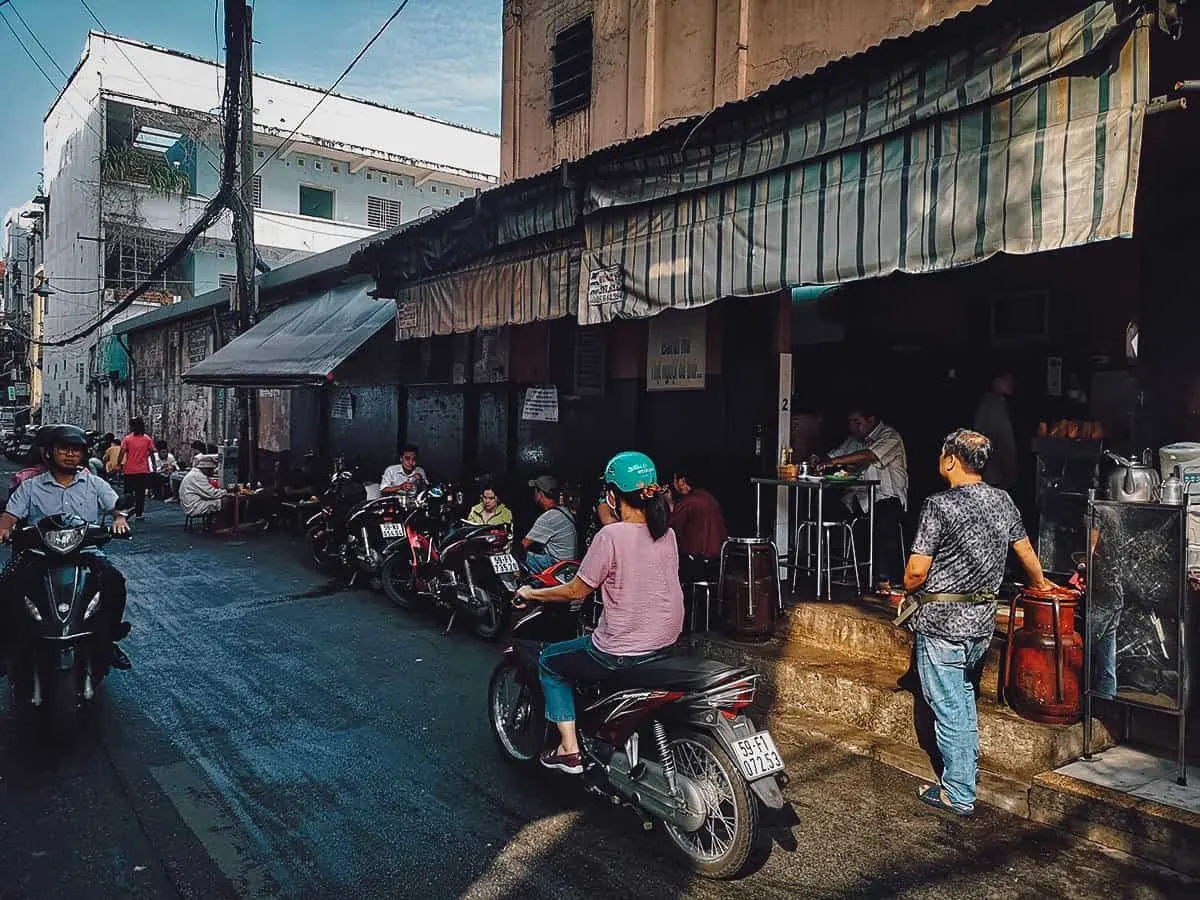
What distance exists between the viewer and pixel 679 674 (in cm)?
390

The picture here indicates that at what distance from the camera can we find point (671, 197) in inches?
260

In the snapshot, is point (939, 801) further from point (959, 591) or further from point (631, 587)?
point (631, 587)

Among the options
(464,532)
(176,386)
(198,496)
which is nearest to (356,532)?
(464,532)

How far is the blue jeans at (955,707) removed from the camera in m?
4.41

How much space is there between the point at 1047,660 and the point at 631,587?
2.50m

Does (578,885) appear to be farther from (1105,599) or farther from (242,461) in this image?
(242,461)

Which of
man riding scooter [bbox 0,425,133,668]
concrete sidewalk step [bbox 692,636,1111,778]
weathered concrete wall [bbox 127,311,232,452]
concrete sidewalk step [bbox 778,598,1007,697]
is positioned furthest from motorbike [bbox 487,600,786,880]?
weathered concrete wall [bbox 127,311,232,452]

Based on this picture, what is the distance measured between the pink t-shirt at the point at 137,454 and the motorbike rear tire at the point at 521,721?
1392cm

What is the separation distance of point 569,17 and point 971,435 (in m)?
10.0

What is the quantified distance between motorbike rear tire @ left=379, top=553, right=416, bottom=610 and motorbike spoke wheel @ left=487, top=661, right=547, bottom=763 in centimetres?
469

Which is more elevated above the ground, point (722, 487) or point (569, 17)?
point (569, 17)

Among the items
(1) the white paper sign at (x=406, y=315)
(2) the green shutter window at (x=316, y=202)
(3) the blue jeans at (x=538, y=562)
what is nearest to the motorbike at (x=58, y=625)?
(3) the blue jeans at (x=538, y=562)

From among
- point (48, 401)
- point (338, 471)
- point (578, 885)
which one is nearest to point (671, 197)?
point (578, 885)

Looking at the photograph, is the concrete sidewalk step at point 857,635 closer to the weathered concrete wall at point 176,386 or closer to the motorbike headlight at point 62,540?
the motorbike headlight at point 62,540
